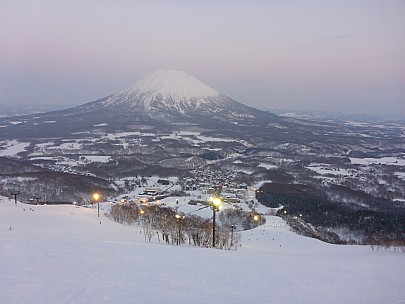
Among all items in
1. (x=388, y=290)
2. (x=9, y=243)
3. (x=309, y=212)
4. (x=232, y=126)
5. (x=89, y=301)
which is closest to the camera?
(x=89, y=301)

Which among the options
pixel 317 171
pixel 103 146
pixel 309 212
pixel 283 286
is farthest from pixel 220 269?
pixel 103 146

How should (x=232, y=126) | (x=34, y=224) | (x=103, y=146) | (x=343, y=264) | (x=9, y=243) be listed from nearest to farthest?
(x=9, y=243)
(x=343, y=264)
(x=34, y=224)
(x=103, y=146)
(x=232, y=126)

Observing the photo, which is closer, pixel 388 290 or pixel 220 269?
pixel 388 290

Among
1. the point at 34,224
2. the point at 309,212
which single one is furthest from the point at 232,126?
the point at 34,224

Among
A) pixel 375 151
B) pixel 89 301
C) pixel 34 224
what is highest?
pixel 89 301

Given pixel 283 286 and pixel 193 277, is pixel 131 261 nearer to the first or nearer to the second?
pixel 193 277

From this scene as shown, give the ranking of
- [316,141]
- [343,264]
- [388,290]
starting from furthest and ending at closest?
[316,141] < [343,264] < [388,290]

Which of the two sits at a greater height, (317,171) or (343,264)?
(343,264)

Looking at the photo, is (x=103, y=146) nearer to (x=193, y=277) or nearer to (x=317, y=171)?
(x=317, y=171)

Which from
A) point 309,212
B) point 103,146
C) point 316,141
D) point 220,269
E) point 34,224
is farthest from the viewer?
point 316,141
